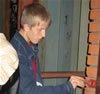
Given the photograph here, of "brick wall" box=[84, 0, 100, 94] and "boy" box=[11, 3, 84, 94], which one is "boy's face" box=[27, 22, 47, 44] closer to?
"boy" box=[11, 3, 84, 94]

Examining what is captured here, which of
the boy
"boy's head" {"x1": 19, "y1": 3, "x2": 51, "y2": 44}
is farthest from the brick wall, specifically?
"boy's head" {"x1": 19, "y1": 3, "x2": 51, "y2": 44}

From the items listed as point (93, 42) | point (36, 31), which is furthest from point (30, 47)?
point (93, 42)

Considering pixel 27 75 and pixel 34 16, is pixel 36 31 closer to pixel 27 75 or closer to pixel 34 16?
pixel 34 16

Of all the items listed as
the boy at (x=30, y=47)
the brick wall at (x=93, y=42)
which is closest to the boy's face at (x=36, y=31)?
the boy at (x=30, y=47)

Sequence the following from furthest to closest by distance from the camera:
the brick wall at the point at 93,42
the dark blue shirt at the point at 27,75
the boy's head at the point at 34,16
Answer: the brick wall at the point at 93,42
the boy's head at the point at 34,16
the dark blue shirt at the point at 27,75

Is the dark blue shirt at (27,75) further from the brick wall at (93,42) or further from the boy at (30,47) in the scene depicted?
the brick wall at (93,42)

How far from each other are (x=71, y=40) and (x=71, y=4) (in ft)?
1.82

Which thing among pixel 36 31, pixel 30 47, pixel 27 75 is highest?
pixel 36 31

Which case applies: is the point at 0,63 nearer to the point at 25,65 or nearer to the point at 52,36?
the point at 25,65

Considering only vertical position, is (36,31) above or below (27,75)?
above

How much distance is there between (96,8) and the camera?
6.16 ft

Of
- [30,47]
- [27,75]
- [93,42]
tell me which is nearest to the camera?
[27,75]

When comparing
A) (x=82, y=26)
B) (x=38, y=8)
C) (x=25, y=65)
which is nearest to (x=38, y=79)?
(x=25, y=65)

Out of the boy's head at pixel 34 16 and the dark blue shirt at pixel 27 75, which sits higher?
the boy's head at pixel 34 16
